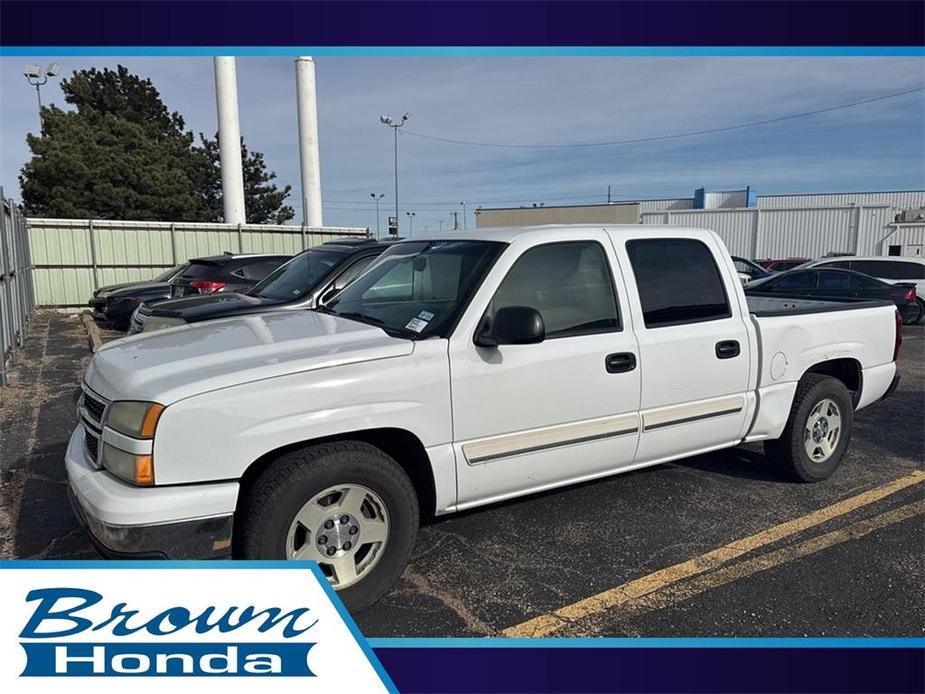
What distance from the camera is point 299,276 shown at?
24.8ft

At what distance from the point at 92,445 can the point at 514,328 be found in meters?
2.06

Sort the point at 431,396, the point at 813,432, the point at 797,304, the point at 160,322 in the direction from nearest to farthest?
the point at 431,396
the point at 813,432
the point at 797,304
the point at 160,322

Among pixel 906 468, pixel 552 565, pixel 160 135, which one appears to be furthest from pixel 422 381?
pixel 160 135

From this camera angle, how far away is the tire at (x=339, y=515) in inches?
114

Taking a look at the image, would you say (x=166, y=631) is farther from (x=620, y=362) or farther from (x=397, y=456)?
(x=620, y=362)

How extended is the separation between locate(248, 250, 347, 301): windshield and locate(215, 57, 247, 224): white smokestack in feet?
51.9

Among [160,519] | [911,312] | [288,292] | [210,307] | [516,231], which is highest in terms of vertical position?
[516,231]

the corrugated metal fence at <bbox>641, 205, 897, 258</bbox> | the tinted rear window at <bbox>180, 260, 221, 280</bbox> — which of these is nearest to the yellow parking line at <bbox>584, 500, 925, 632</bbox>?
the tinted rear window at <bbox>180, 260, 221, 280</bbox>

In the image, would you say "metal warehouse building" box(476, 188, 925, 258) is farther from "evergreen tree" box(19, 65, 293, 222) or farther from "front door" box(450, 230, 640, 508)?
"front door" box(450, 230, 640, 508)

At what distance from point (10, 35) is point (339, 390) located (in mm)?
2152

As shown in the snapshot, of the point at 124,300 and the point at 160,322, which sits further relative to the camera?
the point at 124,300

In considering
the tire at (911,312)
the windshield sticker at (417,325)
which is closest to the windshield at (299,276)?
the windshield sticker at (417,325)

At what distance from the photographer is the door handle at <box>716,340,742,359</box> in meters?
4.19

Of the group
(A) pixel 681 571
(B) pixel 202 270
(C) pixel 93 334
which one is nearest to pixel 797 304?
(A) pixel 681 571
